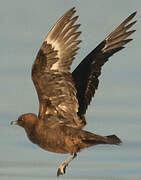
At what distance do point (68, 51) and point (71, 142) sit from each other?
65.9 inches

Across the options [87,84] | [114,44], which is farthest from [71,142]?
[114,44]

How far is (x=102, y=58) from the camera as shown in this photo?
1184 centimetres

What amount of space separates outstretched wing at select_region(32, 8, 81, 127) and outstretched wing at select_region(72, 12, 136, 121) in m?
0.41

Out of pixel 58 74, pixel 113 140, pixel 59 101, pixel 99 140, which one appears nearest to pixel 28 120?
pixel 59 101

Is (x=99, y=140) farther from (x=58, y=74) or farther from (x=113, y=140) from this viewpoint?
(x=58, y=74)

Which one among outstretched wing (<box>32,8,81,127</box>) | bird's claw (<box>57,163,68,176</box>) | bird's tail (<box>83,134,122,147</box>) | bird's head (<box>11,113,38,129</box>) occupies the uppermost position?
outstretched wing (<box>32,8,81,127</box>)

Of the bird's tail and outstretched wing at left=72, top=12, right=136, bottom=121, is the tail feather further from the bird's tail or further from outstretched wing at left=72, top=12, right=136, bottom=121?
outstretched wing at left=72, top=12, right=136, bottom=121

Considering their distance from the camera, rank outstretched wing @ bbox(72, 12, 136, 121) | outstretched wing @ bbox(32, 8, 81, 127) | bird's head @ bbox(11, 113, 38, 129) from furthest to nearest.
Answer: outstretched wing @ bbox(72, 12, 136, 121), bird's head @ bbox(11, 113, 38, 129), outstretched wing @ bbox(32, 8, 81, 127)

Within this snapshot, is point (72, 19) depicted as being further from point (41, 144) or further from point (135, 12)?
point (41, 144)

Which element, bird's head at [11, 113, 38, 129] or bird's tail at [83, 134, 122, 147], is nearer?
bird's tail at [83, 134, 122, 147]

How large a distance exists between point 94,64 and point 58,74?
1.08 metres

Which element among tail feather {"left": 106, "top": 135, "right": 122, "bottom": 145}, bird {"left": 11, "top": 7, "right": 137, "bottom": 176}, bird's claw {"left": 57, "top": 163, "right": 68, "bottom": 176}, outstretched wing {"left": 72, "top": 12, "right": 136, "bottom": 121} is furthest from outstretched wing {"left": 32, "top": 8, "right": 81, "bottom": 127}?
bird's claw {"left": 57, "top": 163, "right": 68, "bottom": 176}

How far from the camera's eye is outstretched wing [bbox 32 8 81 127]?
35.8 ft

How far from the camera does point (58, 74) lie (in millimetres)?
10969
